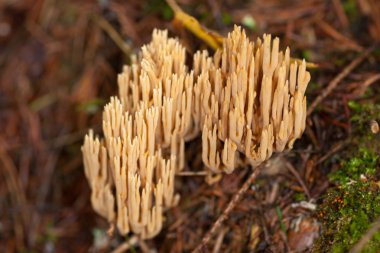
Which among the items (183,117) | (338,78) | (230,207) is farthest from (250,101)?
(338,78)

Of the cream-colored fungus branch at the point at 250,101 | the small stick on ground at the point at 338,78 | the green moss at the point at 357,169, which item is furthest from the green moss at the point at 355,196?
the cream-colored fungus branch at the point at 250,101

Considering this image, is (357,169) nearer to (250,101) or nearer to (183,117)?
(250,101)

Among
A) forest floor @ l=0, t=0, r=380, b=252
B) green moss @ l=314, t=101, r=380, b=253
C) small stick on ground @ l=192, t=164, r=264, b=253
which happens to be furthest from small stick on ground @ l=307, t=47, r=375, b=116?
small stick on ground @ l=192, t=164, r=264, b=253

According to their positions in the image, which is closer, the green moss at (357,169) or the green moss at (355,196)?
the green moss at (355,196)

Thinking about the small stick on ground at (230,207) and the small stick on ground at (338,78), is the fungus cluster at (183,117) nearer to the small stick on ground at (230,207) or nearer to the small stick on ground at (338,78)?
the small stick on ground at (230,207)

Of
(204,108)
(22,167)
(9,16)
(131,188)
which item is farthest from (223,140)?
(9,16)

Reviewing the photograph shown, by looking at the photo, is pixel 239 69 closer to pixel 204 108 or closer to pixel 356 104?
pixel 204 108
